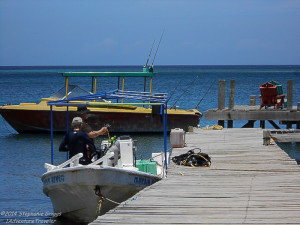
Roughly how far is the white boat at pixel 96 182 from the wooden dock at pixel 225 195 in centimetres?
68

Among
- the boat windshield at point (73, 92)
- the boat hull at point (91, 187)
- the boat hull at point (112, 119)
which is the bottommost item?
the boat hull at point (91, 187)

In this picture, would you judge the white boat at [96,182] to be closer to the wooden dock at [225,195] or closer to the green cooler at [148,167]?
the green cooler at [148,167]

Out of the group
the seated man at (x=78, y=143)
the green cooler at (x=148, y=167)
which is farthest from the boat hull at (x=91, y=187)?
the green cooler at (x=148, y=167)

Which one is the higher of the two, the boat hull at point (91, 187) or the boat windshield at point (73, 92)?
the boat windshield at point (73, 92)

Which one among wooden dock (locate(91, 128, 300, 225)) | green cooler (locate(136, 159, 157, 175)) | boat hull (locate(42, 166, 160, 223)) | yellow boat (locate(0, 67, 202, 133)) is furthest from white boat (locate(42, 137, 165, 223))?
yellow boat (locate(0, 67, 202, 133))

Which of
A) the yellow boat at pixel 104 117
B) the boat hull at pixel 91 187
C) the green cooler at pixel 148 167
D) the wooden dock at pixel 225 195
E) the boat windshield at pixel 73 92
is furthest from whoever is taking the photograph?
the yellow boat at pixel 104 117

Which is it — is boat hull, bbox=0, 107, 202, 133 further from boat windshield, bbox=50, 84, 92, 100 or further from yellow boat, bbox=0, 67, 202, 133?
boat windshield, bbox=50, 84, 92, 100

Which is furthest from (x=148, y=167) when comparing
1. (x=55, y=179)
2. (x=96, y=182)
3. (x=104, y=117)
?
(x=104, y=117)

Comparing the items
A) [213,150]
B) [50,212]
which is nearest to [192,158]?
[213,150]

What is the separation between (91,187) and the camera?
11.4 meters

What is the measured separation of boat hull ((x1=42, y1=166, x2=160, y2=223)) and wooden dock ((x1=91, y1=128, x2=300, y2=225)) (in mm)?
654

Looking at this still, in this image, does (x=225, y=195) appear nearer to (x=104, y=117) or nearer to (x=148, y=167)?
(x=148, y=167)

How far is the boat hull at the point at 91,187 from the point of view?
445 inches

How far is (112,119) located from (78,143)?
14536mm
